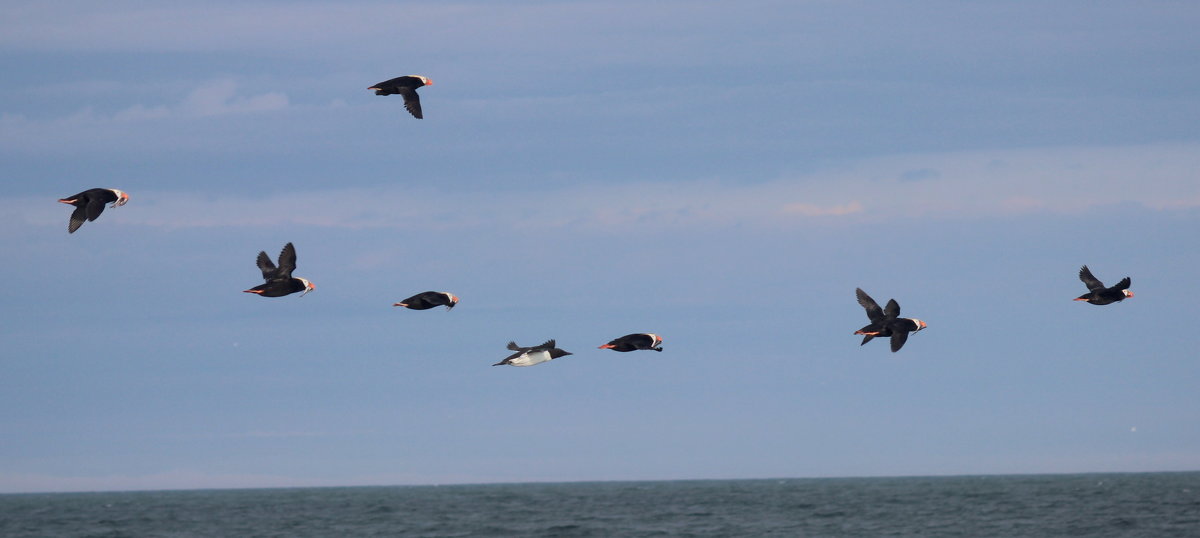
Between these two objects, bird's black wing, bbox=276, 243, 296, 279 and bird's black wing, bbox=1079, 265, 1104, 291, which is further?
bird's black wing, bbox=1079, 265, 1104, 291

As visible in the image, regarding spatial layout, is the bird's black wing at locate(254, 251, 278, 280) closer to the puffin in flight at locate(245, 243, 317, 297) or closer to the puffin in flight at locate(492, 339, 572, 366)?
the puffin in flight at locate(245, 243, 317, 297)

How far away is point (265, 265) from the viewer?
37.0 m

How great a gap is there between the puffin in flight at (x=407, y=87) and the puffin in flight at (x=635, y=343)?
1044 centimetres

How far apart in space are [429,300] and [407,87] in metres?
8.86

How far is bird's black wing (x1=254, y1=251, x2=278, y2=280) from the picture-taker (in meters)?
36.5

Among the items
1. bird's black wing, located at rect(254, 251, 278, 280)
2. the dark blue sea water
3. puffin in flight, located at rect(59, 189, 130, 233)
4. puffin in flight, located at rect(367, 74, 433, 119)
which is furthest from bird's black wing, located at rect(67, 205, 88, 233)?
the dark blue sea water

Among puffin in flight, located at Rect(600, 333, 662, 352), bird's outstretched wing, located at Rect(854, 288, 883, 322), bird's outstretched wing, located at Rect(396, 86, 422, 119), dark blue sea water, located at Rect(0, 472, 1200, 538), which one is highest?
bird's outstretched wing, located at Rect(396, 86, 422, 119)

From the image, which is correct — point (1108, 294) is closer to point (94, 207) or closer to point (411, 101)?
point (411, 101)

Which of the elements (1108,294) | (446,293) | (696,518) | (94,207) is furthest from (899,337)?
(696,518)

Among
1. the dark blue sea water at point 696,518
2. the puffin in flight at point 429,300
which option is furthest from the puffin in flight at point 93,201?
the dark blue sea water at point 696,518

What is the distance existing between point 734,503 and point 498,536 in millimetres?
49738

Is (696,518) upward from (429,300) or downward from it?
downward

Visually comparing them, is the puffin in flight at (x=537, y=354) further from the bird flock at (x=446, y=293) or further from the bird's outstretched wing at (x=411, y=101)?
the bird's outstretched wing at (x=411, y=101)

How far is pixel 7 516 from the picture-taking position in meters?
150
